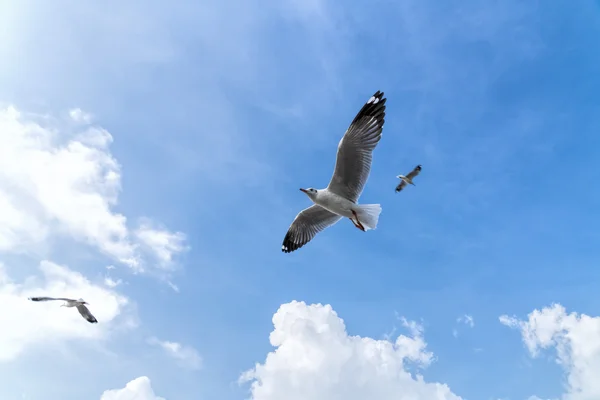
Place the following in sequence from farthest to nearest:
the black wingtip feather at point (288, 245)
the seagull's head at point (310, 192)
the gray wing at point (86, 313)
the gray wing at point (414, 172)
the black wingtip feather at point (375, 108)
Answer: the gray wing at point (414, 172) < the gray wing at point (86, 313) < the black wingtip feather at point (288, 245) < the seagull's head at point (310, 192) < the black wingtip feather at point (375, 108)

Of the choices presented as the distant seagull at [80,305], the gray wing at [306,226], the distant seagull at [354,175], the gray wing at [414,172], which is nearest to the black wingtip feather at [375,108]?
the distant seagull at [354,175]

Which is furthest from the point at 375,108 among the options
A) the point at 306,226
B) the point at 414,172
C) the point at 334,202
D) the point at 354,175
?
the point at 414,172

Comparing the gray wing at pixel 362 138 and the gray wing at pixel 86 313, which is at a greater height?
the gray wing at pixel 362 138

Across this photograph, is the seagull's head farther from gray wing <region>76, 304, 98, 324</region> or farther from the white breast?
gray wing <region>76, 304, 98, 324</region>

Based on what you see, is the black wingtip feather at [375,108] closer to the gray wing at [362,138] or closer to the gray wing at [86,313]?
the gray wing at [362,138]

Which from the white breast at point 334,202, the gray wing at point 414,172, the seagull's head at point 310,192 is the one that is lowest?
the white breast at point 334,202

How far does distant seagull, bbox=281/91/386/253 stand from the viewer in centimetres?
1004

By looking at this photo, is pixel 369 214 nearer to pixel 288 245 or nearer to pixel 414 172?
pixel 288 245

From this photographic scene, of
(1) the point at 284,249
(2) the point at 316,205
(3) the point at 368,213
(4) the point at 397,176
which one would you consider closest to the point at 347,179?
(3) the point at 368,213

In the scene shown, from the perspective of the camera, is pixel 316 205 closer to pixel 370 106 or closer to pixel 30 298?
pixel 370 106

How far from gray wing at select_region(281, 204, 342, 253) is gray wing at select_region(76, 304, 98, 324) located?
201 inches

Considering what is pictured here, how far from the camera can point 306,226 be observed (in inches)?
495

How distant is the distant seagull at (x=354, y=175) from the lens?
1004 cm

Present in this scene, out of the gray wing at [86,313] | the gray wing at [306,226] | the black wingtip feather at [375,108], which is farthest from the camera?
the gray wing at [86,313]
